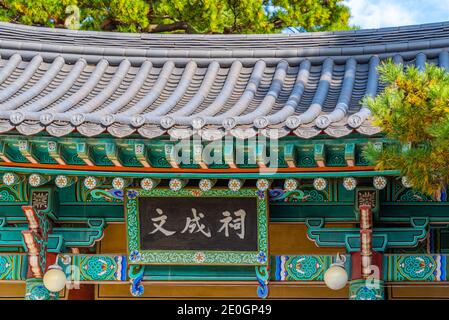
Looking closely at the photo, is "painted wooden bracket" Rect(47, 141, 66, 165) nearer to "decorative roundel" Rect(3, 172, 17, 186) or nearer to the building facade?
the building facade

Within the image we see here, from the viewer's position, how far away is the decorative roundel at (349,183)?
21.6ft

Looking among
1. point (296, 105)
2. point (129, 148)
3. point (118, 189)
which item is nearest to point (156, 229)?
point (118, 189)

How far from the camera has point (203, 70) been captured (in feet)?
27.9

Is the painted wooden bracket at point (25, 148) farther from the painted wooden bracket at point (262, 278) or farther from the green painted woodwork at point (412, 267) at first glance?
the green painted woodwork at point (412, 267)

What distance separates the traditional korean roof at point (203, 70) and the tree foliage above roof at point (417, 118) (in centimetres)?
154

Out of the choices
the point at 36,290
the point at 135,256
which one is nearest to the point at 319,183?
the point at 135,256

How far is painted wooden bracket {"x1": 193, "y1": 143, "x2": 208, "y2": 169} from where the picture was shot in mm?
6095

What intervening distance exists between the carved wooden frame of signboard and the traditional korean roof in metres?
0.62

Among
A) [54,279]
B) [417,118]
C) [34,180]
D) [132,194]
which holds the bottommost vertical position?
[54,279]

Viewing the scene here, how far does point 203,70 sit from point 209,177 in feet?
7.16

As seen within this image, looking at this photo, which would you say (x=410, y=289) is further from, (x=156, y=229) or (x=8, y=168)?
(x=8, y=168)

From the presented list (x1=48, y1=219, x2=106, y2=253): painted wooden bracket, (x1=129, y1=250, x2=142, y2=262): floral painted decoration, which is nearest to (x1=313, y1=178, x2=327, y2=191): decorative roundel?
(x1=129, y1=250, x2=142, y2=262): floral painted decoration

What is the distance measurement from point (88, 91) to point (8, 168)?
1.46 m

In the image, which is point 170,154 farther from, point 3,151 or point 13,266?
point 13,266
